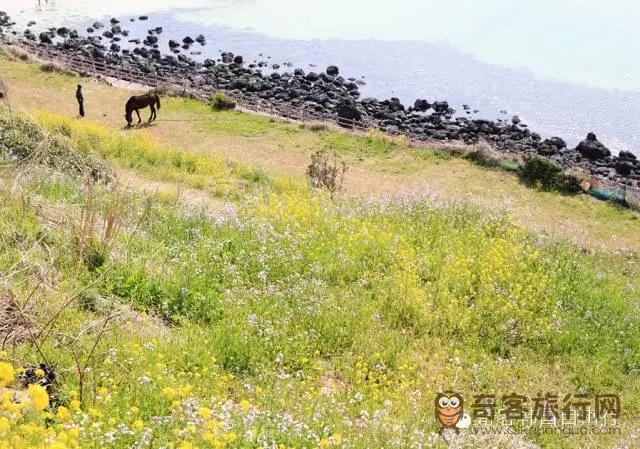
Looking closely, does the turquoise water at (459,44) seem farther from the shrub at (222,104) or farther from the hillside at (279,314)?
the hillside at (279,314)

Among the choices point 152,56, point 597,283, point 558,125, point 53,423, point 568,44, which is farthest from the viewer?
point 568,44

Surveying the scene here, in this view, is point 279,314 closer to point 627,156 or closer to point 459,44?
point 627,156

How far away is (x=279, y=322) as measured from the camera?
8992 millimetres

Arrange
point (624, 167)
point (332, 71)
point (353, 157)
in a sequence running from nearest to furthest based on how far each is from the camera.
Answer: point (353, 157) → point (624, 167) → point (332, 71)

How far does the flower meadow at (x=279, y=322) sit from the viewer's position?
6305mm

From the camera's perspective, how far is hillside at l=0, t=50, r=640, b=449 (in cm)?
641

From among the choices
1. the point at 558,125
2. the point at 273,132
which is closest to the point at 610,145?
the point at 558,125

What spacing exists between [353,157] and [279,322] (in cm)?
1604

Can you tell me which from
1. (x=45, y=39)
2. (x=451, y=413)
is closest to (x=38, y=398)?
(x=451, y=413)

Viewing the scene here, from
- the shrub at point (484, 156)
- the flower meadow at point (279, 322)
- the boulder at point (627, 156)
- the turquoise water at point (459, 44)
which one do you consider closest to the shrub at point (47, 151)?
the flower meadow at point (279, 322)

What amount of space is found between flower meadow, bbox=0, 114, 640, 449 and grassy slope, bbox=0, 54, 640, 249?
5811mm

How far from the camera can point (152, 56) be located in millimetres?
45156

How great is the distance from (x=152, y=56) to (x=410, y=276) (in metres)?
38.6

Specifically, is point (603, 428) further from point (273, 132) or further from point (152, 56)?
point (152, 56)
